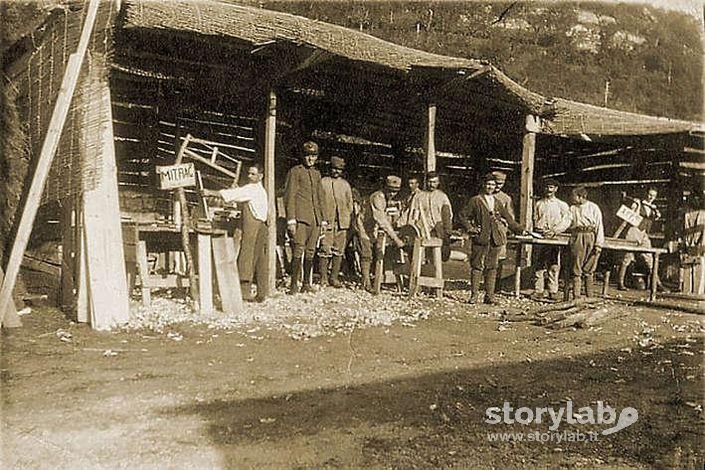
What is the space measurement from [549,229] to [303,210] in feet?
13.8

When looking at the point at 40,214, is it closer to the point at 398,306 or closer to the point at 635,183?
the point at 398,306

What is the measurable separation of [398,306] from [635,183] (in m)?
8.43

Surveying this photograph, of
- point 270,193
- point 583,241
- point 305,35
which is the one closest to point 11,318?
point 270,193

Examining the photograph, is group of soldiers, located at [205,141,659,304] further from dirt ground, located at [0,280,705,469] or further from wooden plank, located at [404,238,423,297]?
dirt ground, located at [0,280,705,469]

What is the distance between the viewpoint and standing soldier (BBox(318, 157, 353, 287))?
9875 millimetres

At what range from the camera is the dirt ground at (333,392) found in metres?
3.58

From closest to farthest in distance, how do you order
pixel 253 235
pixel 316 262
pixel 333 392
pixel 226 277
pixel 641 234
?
pixel 333 392 → pixel 226 277 → pixel 253 235 → pixel 316 262 → pixel 641 234

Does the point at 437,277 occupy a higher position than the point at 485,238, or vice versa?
the point at 485,238

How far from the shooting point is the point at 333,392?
4.70m

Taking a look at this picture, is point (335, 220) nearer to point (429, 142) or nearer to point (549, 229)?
point (429, 142)

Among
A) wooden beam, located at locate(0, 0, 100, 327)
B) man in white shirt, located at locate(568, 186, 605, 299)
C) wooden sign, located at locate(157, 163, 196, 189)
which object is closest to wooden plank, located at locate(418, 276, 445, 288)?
man in white shirt, located at locate(568, 186, 605, 299)

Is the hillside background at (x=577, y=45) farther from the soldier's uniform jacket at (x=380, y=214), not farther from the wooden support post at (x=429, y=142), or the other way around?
the soldier's uniform jacket at (x=380, y=214)

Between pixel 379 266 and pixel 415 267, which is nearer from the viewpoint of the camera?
pixel 415 267

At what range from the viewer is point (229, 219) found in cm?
966
